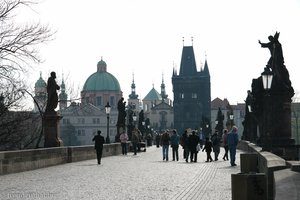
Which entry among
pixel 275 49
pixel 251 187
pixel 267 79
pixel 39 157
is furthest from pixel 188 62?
pixel 251 187

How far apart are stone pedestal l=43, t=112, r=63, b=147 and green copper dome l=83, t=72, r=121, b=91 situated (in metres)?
166

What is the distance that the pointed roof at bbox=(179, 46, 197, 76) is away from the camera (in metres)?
192

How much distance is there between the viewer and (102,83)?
19600 cm

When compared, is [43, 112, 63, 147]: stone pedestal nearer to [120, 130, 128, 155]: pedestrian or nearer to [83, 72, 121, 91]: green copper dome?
[120, 130, 128, 155]: pedestrian

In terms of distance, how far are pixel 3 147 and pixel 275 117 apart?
2277cm

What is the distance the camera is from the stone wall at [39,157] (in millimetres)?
21164

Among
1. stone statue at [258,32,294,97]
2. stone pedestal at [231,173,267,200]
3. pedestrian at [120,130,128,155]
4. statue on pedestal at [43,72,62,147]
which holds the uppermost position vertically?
stone statue at [258,32,294,97]

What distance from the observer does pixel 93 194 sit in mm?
14164

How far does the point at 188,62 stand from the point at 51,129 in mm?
164208

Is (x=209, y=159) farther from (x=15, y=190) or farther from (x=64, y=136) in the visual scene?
(x=64, y=136)

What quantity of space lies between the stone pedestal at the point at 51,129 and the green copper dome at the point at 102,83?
165762 mm

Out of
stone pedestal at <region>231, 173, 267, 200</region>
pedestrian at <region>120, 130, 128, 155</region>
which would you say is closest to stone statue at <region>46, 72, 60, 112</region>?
pedestrian at <region>120, 130, 128, 155</region>

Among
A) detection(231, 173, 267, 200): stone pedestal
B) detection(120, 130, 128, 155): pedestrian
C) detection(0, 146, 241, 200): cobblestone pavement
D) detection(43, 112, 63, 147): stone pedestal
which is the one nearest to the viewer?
detection(231, 173, 267, 200): stone pedestal

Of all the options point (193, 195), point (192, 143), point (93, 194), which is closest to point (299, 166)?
point (193, 195)
